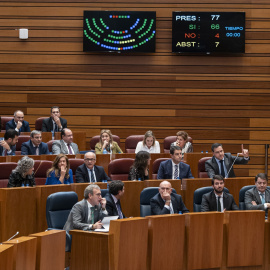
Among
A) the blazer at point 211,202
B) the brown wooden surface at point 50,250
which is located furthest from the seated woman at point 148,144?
the brown wooden surface at point 50,250

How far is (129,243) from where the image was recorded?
4.13 meters

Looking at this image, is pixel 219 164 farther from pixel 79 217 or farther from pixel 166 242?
pixel 79 217

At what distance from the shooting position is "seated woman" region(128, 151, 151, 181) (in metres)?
6.00

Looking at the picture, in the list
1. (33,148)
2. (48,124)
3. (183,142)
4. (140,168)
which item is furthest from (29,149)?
(183,142)

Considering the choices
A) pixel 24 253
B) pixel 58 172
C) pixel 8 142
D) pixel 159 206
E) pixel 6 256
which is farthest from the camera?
pixel 8 142

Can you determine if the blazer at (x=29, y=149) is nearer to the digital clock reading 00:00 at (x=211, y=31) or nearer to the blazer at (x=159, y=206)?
the blazer at (x=159, y=206)

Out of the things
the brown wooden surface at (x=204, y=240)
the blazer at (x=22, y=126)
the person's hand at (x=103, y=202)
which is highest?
the blazer at (x=22, y=126)

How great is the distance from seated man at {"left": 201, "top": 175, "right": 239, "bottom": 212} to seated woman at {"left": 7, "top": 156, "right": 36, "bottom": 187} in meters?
1.49

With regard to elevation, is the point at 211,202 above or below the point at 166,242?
above

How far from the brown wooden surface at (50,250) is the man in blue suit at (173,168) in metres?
2.51

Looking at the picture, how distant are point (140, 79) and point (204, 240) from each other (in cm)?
438

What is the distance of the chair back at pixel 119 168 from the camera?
631 cm

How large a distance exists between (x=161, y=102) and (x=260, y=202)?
3.49 m

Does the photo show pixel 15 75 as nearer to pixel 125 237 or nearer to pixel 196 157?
pixel 196 157
